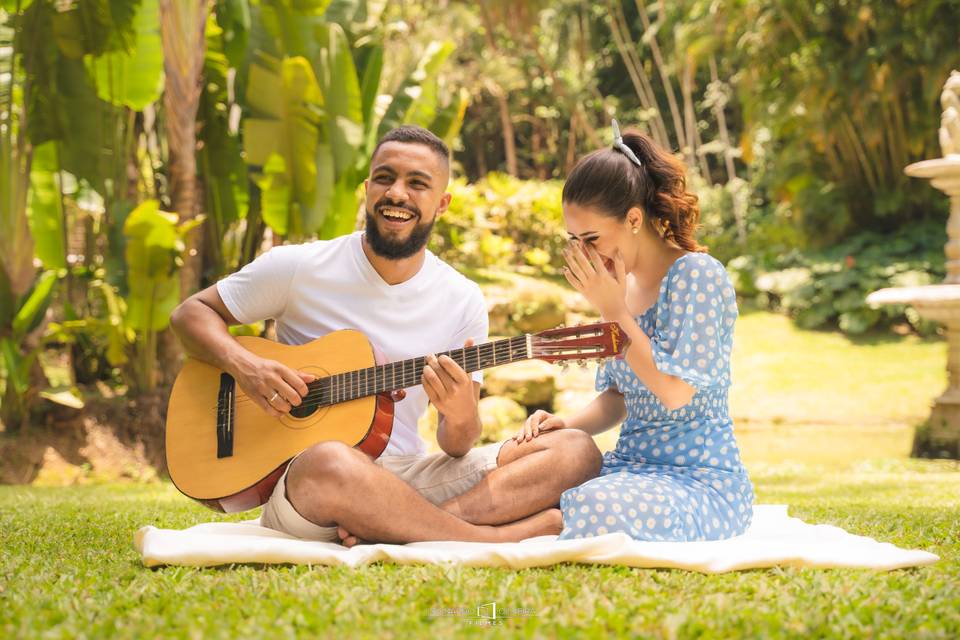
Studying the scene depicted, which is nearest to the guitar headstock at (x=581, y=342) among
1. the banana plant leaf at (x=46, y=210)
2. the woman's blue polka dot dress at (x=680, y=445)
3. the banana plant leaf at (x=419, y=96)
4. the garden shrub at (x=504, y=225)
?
the woman's blue polka dot dress at (x=680, y=445)

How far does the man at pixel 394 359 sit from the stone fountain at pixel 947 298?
5661 millimetres

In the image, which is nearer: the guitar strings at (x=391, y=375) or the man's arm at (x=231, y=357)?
the guitar strings at (x=391, y=375)

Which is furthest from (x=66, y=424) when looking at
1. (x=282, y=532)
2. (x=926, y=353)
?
(x=926, y=353)

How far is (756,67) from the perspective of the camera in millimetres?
17969

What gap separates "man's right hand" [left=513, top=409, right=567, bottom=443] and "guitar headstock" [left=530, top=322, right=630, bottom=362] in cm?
52

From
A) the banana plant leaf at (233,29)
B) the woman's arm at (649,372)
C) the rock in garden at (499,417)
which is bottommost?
the rock in garden at (499,417)

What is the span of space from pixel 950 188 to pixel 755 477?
351cm

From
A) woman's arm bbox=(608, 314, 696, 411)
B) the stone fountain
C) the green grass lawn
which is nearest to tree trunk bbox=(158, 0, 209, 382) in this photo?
the green grass lawn

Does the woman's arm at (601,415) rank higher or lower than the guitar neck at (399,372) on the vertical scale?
lower

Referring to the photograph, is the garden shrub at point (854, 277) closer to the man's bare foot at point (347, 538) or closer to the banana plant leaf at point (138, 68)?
the banana plant leaf at point (138, 68)

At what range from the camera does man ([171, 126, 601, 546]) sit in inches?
124

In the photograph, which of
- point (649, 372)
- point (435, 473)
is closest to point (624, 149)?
point (649, 372)

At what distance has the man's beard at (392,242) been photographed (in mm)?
3656

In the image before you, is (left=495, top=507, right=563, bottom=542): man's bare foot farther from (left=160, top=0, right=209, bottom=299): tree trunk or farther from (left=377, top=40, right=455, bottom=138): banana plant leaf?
(left=377, top=40, right=455, bottom=138): banana plant leaf
